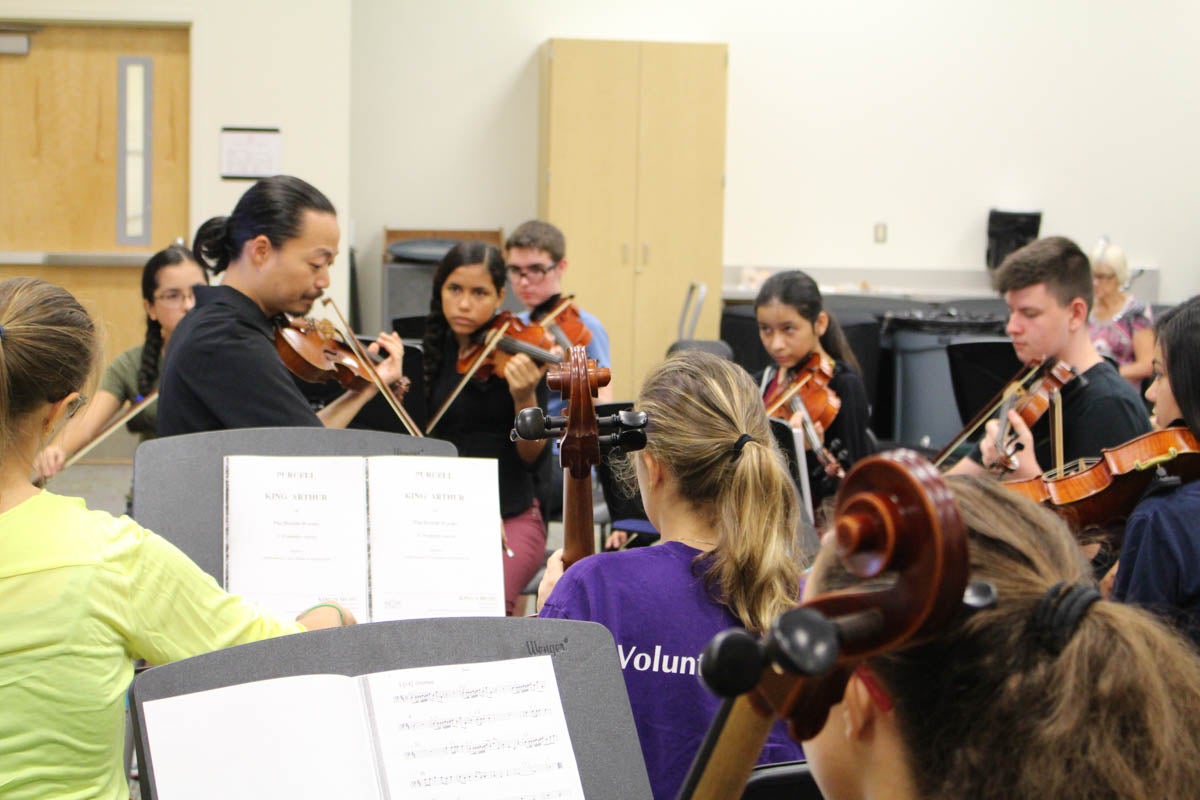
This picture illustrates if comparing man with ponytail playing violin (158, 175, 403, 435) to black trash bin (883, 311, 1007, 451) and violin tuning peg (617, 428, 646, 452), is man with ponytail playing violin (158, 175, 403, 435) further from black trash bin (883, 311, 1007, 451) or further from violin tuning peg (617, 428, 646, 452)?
black trash bin (883, 311, 1007, 451)

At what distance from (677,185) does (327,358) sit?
419cm

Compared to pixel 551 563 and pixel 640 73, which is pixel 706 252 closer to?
pixel 640 73

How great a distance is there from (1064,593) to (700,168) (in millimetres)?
5985

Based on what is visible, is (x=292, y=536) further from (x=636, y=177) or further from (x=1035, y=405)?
(x=636, y=177)

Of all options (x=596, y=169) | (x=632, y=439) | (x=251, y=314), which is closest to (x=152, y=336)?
(x=251, y=314)

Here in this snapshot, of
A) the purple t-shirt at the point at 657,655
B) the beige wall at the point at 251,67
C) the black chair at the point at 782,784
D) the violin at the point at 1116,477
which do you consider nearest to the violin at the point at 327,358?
the purple t-shirt at the point at 657,655

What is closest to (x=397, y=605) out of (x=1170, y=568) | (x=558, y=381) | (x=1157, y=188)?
(x=558, y=381)

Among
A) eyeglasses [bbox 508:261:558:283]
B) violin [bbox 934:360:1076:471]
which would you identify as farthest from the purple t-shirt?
eyeglasses [bbox 508:261:558:283]

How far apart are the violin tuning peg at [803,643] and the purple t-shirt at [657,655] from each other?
0.83 metres

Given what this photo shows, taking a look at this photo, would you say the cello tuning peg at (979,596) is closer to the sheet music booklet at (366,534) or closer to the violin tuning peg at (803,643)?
the violin tuning peg at (803,643)

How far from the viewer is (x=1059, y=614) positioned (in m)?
0.75

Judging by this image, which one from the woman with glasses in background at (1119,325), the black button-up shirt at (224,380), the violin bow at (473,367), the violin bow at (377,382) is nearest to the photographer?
the black button-up shirt at (224,380)

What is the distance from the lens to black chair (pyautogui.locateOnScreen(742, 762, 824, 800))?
109 centimetres

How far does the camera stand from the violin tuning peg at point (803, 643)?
611 millimetres
